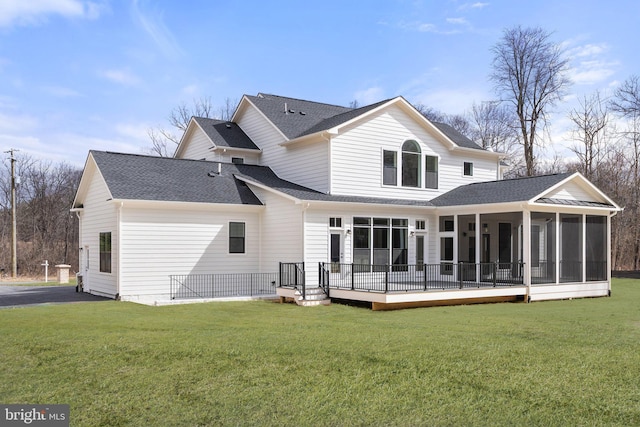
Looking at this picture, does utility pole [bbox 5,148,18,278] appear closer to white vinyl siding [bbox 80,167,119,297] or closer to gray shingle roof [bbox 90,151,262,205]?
white vinyl siding [bbox 80,167,119,297]

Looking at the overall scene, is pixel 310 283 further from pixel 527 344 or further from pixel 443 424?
pixel 443 424

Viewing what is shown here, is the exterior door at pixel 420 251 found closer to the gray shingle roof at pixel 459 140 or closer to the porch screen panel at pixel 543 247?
the porch screen panel at pixel 543 247

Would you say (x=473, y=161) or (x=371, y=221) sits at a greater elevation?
(x=473, y=161)

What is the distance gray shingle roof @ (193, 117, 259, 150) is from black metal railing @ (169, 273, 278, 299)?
658 cm

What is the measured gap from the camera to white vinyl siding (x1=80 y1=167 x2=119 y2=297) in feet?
67.0

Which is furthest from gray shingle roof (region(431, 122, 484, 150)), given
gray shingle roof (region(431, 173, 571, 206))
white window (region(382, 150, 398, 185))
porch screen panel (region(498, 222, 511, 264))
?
porch screen panel (region(498, 222, 511, 264))

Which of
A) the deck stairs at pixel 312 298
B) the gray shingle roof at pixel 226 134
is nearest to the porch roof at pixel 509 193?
the deck stairs at pixel 312 298

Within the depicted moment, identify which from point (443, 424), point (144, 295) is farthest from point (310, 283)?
point (443, 424)

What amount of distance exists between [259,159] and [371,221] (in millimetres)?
6991

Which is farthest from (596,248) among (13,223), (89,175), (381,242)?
(13,223)

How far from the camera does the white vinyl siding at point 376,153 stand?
22531 mm

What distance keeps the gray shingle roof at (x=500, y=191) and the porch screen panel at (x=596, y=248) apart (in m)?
2.74

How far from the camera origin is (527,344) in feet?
36.8

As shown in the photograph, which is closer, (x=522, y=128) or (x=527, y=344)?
(x=527, y=344)
